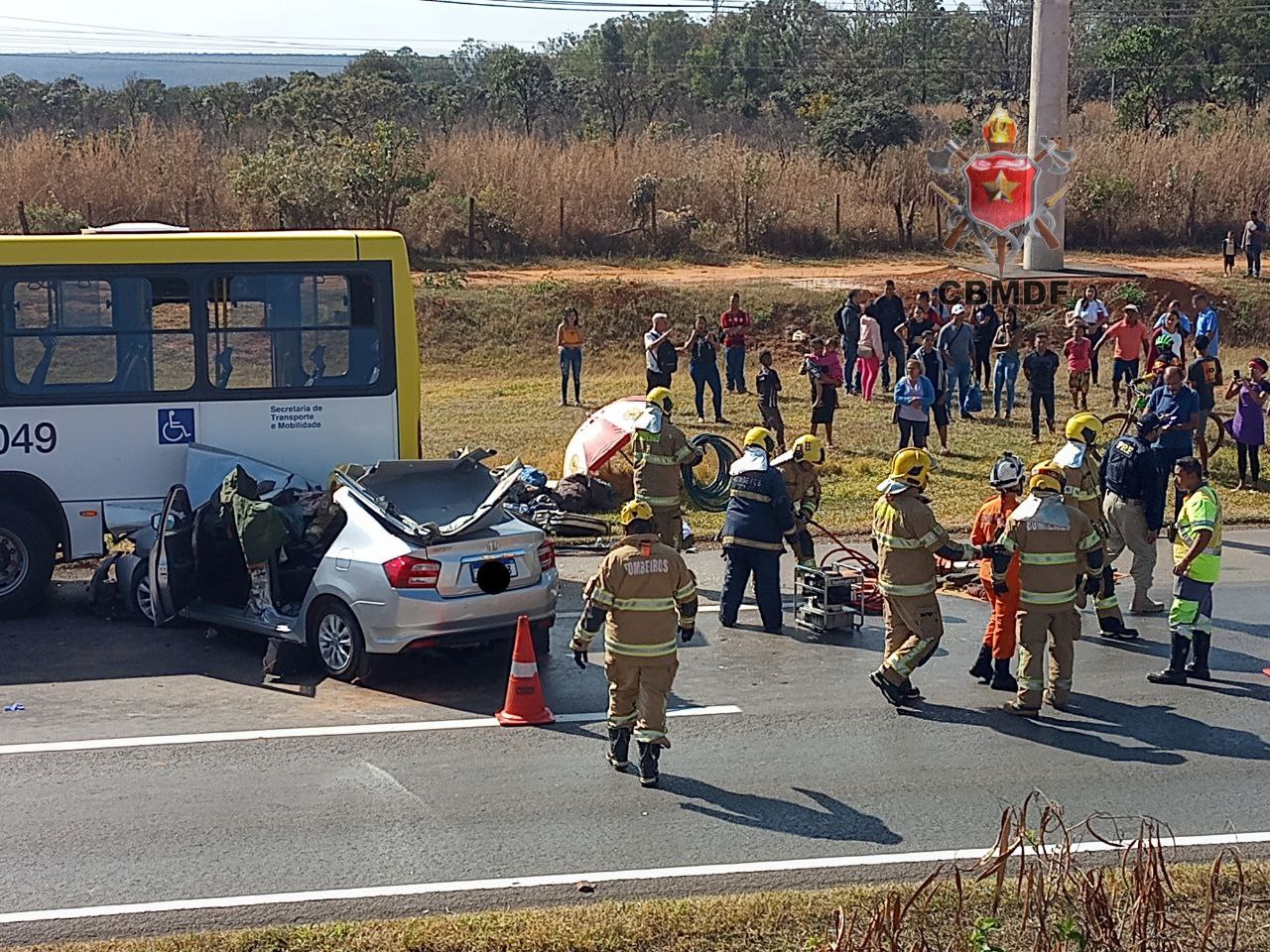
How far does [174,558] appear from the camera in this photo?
11844mm

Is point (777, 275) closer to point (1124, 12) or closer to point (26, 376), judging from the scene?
point (26, 376)

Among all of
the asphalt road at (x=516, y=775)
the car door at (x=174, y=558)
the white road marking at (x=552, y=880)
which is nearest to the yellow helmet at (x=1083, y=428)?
the asphalt road at (x=516, y=775)

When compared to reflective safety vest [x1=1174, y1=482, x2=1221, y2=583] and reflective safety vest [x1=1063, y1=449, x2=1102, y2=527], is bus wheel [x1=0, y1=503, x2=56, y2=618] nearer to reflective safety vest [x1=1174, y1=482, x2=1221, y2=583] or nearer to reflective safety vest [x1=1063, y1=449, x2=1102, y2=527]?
reflective safety vest [x1=1063, y1=449, x2=1102, y2=527]

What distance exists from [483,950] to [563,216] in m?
33.2

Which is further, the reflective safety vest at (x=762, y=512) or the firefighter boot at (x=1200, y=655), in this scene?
the reflective safety vest at (x=762, y=512)

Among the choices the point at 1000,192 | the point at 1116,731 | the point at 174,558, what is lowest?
the point at 1116,731

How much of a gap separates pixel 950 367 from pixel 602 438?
24.2 feet

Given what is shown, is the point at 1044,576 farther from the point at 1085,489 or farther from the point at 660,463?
the point at 660,463

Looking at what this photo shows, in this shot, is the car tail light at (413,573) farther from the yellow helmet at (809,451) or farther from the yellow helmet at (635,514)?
the yellow helmet at (809,451)

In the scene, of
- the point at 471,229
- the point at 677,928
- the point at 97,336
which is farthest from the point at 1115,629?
the point at 471,229

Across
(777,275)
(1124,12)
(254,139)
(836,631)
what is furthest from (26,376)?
(1124,12)

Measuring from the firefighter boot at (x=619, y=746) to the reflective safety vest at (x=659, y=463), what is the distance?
12.8 feet

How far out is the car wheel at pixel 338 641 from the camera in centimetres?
1079

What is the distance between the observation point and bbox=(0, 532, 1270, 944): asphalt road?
25.5 ft
